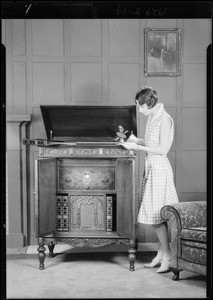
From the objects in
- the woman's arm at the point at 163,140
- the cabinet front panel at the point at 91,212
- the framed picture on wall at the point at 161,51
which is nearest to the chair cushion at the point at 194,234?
the woman's arm at the point at 163,140

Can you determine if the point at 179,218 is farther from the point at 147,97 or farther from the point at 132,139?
the point at 147,97

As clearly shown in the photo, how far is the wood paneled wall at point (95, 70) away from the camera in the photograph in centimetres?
482

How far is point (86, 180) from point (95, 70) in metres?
1.36

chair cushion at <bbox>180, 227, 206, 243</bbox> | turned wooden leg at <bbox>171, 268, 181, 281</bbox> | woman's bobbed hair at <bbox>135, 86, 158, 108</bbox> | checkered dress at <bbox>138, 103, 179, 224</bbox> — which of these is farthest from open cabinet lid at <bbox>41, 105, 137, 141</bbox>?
turned wooden leg at <bbox>171, 268, 181, 281</bbox>

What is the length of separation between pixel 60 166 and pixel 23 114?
34.1 inches

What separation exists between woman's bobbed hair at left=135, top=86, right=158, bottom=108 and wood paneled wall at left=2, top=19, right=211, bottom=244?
96 cm

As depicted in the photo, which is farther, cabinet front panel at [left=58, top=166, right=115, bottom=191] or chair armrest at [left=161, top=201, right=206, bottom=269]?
cabinet front panel at [left=58, top=166, right=115, bottom=191]

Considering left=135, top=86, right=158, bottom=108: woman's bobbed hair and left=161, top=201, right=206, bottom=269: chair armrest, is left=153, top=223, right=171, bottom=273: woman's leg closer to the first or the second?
left=161, top=201, right=206, bottom=269: chair armrest

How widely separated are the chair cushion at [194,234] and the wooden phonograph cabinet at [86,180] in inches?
22.3

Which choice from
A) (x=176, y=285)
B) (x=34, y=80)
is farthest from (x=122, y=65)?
(x=176, y=285)

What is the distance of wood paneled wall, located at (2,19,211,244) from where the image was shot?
482cm

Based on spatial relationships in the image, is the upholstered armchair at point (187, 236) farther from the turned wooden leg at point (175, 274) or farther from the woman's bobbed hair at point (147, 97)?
the woman's bobbed hair at point (147, 97)

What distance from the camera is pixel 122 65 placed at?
16.0 ft
